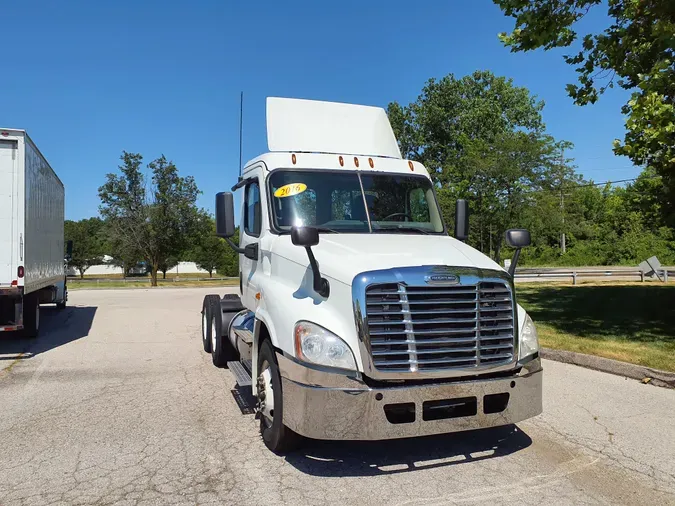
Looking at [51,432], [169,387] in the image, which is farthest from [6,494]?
[169,387]

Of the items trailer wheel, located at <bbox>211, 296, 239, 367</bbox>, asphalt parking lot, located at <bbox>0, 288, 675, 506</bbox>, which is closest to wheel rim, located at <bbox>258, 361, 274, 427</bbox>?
asphalt parking lot, located at <bbox>0, 288, 675, 506</bbox>

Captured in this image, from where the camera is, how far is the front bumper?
3.55m

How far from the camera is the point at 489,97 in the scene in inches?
1721

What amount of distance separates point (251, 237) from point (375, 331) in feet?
8.43

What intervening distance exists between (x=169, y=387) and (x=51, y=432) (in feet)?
5.80

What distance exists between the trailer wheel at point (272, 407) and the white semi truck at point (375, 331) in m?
0.01

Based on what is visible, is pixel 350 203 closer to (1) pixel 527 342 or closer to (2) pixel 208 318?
(1) pixel 527 342

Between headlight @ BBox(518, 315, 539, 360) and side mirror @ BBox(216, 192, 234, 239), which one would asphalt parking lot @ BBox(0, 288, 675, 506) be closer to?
headlight @ BBox(518, 315, 539, 360)

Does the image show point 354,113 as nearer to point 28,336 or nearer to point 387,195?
point 387,195

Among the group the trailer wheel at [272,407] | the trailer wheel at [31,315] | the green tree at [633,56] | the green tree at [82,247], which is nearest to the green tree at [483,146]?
the green tree at [633,56]

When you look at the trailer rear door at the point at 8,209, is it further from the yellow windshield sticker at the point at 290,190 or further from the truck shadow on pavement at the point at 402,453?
the truck shadow on pavement at the point at 402,453

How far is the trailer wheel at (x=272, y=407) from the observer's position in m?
4.04

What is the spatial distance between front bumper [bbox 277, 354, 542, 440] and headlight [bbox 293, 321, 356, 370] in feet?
0.26

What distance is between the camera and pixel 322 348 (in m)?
3.69
